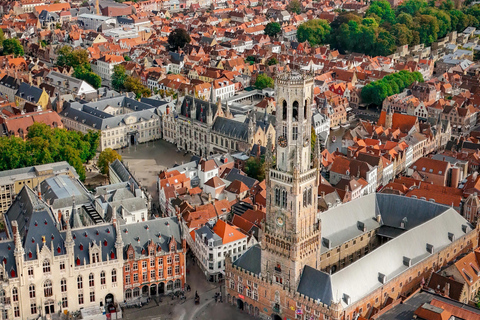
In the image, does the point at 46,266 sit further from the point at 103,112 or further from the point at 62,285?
the point at 103,112

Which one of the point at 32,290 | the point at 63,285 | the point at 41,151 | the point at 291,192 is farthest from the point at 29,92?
the point at 291,192

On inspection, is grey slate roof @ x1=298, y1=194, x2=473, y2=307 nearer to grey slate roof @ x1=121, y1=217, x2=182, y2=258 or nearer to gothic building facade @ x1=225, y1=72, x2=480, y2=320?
gothic building facade @ x1=225, y1=72, x2=480, y2=320

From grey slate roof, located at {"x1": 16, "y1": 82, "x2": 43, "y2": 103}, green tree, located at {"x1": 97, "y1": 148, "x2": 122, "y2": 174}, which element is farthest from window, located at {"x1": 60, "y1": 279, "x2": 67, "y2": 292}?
grey slate roof, located at {"x1": 16, "y1": 82, "x2": 43, "y2": 103}

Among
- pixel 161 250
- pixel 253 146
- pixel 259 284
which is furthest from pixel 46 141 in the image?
pixel 259 284

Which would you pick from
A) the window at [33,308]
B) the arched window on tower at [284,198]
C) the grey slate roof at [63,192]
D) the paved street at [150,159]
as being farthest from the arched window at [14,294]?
the paved street at [150,159]

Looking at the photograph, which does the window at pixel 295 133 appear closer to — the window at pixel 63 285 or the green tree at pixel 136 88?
the window at pixel 63 285
